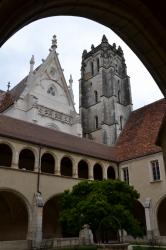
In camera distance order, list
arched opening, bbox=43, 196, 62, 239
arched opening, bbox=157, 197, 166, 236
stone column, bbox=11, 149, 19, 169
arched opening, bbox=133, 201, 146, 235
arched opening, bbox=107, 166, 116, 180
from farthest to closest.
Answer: arched opening, bbox=107, 166, 116, 180 → arched opening, bbox=133, 201, 146, 235 → arched opening, bbox=157, 197, 166, 236 → arched opening, bbox=43, 196, 62, 239 → stone column, bbox=11, 149, 19, 169

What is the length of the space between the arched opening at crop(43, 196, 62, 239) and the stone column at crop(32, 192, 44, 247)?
100 inches

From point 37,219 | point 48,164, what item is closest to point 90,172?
point 48,164

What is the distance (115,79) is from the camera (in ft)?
153

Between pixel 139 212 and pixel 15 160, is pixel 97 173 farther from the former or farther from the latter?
pixel 15 160

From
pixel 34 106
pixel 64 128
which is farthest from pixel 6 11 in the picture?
pixel 64 128

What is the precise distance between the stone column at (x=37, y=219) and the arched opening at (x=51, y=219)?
2.54 metres

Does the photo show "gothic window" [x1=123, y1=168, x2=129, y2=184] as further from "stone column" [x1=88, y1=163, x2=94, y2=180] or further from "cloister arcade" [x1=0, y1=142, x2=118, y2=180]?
"stone column" [x1=88, y1=163, x2=94, y2=180]

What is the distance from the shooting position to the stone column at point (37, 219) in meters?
15.2

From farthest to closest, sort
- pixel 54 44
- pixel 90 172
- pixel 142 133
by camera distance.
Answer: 1. pixel 54 44
2. pixel 142 133
3. pixel 90 172

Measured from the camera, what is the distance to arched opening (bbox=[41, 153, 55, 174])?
63.6 feet

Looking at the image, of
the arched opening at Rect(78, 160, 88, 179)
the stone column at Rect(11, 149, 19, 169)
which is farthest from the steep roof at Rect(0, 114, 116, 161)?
the arched opening at Rect(78, 160, 88, 179)

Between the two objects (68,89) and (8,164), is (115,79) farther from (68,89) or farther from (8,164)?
(8,164)

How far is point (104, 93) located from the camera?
44375 mm

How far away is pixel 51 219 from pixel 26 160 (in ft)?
14.1
